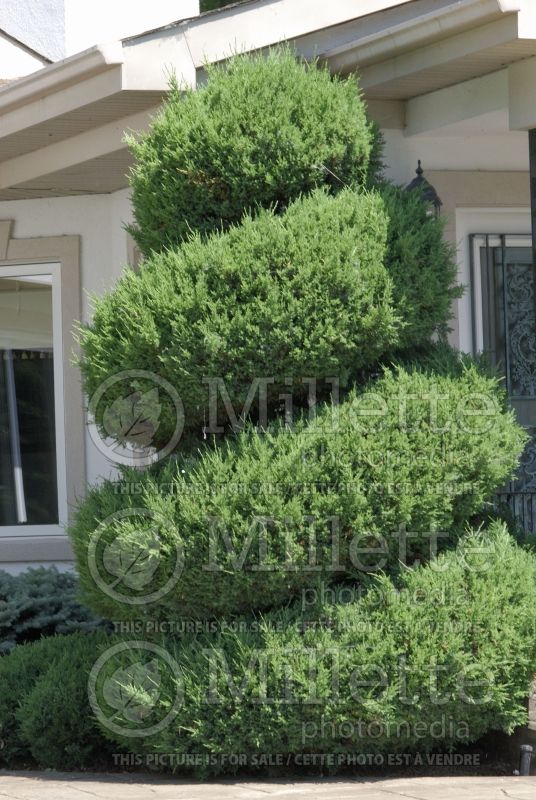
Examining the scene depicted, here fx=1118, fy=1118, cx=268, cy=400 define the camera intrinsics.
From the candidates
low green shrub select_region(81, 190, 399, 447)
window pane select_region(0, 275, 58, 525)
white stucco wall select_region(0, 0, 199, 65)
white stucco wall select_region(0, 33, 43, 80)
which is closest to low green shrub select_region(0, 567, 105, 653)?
window pane select_region(0, 275, 58, 525)

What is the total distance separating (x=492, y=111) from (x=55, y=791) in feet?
13.1

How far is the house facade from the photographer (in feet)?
18.9

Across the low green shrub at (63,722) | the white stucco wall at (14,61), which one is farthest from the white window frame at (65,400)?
the white stucco wall at (14,61)

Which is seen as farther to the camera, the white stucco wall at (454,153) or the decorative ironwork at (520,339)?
the decorative ironwork at (520,339)

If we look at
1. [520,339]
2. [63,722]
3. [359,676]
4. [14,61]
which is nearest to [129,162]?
[520,339]

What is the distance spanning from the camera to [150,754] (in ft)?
16.5

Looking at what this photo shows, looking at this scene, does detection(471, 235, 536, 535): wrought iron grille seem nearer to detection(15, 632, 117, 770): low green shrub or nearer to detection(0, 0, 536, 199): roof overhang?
detection(0, 0, 536, 199): roof overhang

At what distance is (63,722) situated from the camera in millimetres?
5359

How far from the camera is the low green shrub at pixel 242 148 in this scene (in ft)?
17.1

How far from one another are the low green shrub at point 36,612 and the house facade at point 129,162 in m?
0.97

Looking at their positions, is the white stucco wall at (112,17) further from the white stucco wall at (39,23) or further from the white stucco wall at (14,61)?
the white stucco wall at (14,61)

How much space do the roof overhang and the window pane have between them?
1.85m

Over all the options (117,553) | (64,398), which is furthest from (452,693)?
(64,398)

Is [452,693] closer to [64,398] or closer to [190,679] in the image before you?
[190,679]
